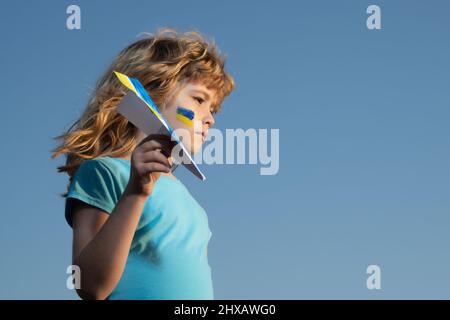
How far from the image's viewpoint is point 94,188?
10.1 ft

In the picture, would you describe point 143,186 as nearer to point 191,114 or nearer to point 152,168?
point 152,168

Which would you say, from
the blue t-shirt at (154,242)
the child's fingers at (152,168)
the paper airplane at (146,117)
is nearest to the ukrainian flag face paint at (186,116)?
the blue t-shirt at (154,242)

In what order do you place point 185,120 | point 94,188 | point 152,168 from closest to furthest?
point 152,168, point 94,188, point 185,120

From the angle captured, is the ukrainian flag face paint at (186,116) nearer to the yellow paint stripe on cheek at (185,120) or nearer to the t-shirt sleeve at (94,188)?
the yellow paint stripe on cheek at (185,120)

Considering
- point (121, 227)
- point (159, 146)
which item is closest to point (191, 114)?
point (159, 146)

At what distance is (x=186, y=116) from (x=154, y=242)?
75cm

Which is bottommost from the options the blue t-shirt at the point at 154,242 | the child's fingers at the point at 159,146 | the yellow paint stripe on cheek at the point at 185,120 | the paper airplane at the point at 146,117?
the blue t-shirt at the point at 154,242

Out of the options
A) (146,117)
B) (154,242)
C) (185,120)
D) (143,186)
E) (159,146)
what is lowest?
(154,242)

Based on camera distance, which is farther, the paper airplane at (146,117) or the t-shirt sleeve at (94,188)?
the t-shirt sleeve at (94,188)

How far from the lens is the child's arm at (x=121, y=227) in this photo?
274 cm

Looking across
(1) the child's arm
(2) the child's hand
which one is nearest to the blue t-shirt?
(1) the child's arm

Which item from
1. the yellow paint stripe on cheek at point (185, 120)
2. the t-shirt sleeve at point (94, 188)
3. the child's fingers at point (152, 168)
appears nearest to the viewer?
the child's fingers at point (152, 168)
